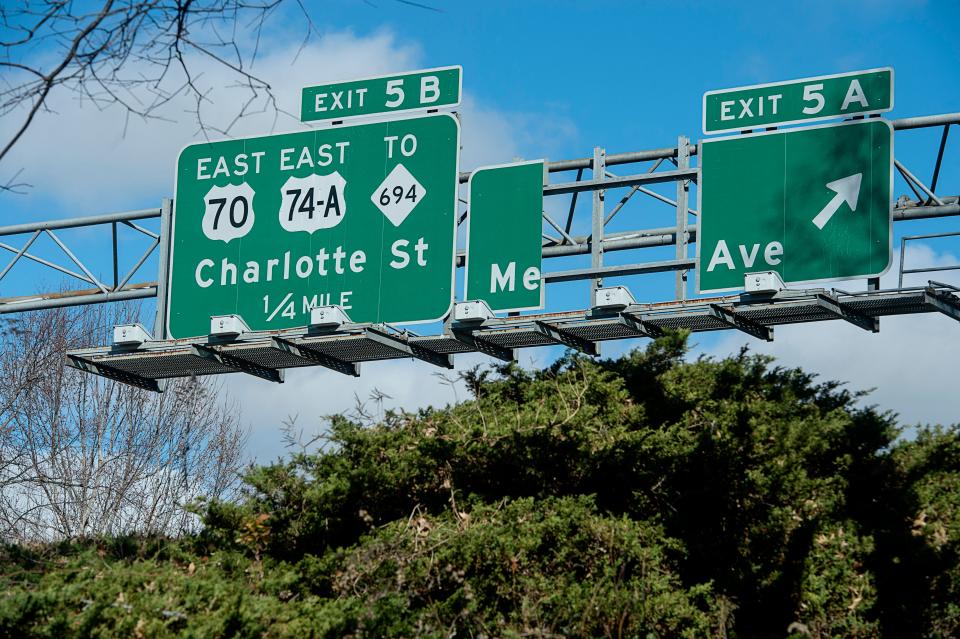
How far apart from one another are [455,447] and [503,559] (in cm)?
187

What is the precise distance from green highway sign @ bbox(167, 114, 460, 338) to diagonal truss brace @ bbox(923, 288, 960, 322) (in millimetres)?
5316

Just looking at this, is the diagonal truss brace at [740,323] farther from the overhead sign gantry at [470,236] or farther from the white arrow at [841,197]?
the white arrow at [841,197]

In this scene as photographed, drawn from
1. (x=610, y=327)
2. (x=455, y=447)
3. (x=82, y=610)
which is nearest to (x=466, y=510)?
(x=455, y=447)

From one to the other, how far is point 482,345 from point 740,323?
10.0 feet

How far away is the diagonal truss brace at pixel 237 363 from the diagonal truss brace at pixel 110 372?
148 cm

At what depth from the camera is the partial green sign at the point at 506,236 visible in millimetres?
15273

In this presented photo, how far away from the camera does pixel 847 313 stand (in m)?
14.4

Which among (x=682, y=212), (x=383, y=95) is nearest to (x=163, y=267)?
(x=383, y=95)

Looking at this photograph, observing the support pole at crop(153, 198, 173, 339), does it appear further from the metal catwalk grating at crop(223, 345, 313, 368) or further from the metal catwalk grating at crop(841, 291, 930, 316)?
the metal catwalk grating at crop(841, 291, 930, 316)

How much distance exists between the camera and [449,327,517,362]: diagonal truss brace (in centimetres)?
1506

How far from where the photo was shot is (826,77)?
47.7ft

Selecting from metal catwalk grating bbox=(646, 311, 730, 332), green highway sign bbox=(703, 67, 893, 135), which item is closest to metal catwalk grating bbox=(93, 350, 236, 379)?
metal catwalk grating bbox=(646, 311, 730, 332)

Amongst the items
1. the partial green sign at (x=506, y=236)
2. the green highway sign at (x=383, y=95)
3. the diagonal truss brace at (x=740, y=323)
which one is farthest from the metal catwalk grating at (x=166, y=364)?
the diagonal truss brace at (x=740, y=323)

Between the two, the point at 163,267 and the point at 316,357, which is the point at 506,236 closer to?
the point at 316,357
